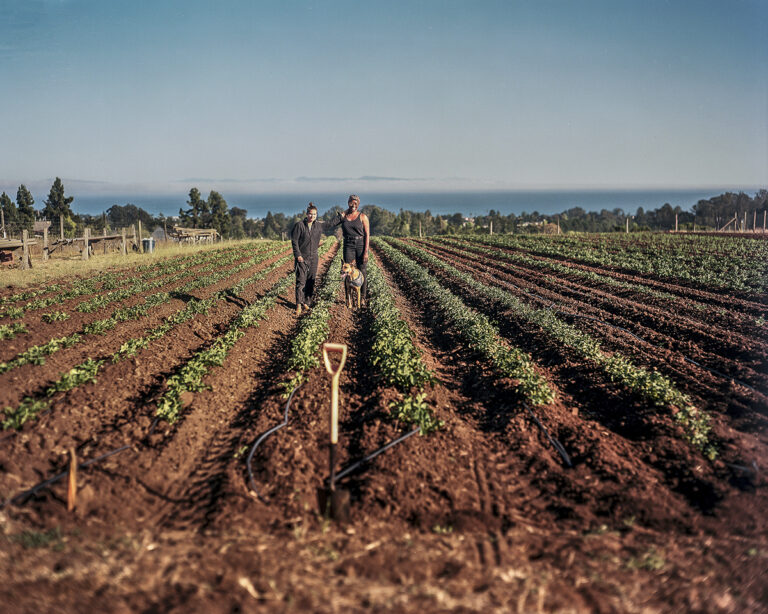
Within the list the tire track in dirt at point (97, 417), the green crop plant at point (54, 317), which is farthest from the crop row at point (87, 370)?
the green crop plant at point (54, 317)

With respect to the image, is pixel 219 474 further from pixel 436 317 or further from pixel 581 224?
pixel 581 224

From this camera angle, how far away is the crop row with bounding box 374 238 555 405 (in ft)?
21.2

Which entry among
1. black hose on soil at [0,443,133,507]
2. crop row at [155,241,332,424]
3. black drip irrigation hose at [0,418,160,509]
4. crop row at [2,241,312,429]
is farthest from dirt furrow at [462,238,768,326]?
black hose on soil at [0,443,133,507]

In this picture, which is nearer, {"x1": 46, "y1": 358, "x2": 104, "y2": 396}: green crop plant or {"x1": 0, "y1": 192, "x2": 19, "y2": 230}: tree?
{"x1": 46, "y1": 358, "x2": 104, "y2": 396}: green crop plant

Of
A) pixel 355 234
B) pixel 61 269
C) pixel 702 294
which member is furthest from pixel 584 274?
pixel 61 269

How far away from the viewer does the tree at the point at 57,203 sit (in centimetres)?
4981

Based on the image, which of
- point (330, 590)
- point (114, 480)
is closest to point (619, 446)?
point (330, 590)

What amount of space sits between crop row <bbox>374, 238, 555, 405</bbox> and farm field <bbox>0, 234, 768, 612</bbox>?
0.17ft

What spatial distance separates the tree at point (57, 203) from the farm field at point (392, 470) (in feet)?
156

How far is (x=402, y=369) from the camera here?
6.88m

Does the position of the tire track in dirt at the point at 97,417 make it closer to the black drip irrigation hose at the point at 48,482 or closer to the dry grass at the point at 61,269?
the black drip irrigation hose at the point at 48,482

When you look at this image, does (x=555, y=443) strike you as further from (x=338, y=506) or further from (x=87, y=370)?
(x=87, y=370)

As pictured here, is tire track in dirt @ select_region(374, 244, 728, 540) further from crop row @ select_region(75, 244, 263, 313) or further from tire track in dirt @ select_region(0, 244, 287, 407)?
crop row @ select_region(75, 244, 263, 313)

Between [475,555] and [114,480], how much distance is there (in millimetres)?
3201
